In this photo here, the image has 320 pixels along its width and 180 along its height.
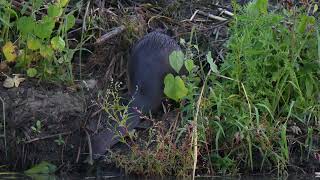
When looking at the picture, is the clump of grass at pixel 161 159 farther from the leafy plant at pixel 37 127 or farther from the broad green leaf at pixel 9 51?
the broad green leaf at pixel 9 51

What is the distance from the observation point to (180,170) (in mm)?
4578

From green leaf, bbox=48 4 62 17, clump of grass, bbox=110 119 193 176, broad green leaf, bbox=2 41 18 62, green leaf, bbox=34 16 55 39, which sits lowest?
clump of grass, bbox=110 119 193 176

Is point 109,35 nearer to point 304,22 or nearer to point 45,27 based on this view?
point 45,27

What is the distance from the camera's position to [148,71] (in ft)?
17.3

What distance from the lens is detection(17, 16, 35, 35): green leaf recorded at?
5.11 m

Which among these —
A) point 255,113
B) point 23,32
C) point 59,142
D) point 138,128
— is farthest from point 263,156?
point 23,32

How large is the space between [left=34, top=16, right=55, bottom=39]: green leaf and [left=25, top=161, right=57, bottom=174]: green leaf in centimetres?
83

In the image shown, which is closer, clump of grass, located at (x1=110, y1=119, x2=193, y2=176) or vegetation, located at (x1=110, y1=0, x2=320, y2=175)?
clump of grass, located at (x1=110, y1=119, x2=193, y2=176)

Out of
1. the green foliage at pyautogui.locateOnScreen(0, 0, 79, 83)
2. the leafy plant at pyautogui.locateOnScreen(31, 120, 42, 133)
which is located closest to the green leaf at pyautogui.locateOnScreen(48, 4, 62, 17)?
the green foliage at pyautogui.locateOnScreen(0, 0, 79, 83)

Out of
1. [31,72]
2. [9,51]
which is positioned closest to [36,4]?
[9,51]

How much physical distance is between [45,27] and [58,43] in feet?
0.43

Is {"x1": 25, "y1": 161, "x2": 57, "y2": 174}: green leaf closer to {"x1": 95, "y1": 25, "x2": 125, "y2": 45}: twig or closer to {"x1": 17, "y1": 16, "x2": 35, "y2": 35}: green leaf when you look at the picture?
{"x1": 17, "y1": 16, "x2": 35, "y2": 35}: green leaf

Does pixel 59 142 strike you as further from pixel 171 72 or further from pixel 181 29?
pixel 181 29

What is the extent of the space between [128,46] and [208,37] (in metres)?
0.62
